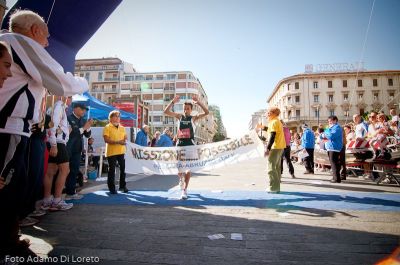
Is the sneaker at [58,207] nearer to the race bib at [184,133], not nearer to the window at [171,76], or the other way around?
the race bib at [184,133]

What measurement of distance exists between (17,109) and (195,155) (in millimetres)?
4305

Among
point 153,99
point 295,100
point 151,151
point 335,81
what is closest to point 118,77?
point 153,99

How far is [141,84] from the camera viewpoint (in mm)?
82250

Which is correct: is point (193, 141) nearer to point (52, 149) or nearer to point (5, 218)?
point (52, 149)

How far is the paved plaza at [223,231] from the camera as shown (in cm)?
233

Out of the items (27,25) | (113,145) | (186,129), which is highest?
(27,25)

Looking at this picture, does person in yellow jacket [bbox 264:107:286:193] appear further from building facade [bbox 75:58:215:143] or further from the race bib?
building facade [bbox 75:58:215:143]

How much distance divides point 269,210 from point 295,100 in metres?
73.7

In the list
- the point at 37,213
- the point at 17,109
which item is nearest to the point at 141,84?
the point at 37,213

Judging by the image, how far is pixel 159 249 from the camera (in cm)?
250

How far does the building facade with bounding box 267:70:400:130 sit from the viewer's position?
6731 cm

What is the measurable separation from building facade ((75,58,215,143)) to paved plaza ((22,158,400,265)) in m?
73.2

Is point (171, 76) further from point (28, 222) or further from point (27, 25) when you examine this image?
point (27, 25)

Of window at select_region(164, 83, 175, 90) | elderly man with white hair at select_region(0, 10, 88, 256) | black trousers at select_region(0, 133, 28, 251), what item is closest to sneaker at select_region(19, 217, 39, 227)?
elderly man with white hair at select_region(0, 10, 88, 256)
